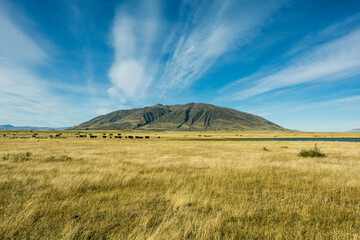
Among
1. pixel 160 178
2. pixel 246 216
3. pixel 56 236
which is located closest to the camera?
pixel 56 236

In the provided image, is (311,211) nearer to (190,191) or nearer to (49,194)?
(190,191)

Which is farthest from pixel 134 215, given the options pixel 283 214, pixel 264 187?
pixel 264 187

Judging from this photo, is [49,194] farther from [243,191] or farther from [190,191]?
[243,191]

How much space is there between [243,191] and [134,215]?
474cm

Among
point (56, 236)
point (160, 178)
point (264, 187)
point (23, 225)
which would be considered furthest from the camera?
point (160, 178)

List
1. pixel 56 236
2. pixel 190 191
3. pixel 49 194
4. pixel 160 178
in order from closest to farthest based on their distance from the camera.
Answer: pixel 56 236 → pixel 49 194 → pixel 190 191 → pixel 160 178

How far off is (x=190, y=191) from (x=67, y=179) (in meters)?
6.31

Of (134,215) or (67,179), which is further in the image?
(67,179)

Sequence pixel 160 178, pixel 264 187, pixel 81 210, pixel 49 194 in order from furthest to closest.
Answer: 1. pixel 160 178
2. pixel 264 187
3. pixel 49 194
4. pixel 81 210

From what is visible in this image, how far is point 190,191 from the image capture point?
24.2 feet

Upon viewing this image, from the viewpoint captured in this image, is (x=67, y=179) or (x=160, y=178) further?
(x=160, y=178)

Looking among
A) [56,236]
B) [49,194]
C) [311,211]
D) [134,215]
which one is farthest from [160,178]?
[311,211]

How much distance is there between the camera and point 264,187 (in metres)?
8.17

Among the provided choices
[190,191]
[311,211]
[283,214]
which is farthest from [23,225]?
[311,211]
